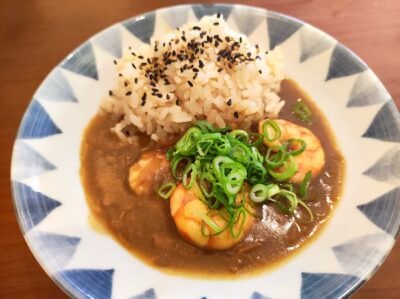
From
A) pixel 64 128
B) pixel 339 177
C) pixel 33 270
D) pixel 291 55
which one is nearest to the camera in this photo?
pixel 33 270

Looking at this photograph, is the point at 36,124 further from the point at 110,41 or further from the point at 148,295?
the point at 148,295

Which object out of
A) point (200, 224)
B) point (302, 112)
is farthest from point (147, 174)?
point (302, 112)

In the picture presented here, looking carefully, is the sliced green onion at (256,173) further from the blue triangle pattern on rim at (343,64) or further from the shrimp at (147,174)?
the blue triangle pattern on rim at (343,64)

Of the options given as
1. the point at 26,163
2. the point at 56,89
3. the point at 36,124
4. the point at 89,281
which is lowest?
the point at 89,281

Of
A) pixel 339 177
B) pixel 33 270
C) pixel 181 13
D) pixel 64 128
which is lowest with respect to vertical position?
pixel 33 270

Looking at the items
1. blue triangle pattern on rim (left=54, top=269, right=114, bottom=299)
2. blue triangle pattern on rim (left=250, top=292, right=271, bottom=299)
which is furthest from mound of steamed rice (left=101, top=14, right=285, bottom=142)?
blue triangle pattern on rim (left=250, top=292, right=271, bottom=299)

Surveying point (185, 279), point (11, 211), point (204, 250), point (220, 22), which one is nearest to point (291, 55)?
point (220, 22)

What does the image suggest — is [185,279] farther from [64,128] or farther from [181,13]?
[181,13]
